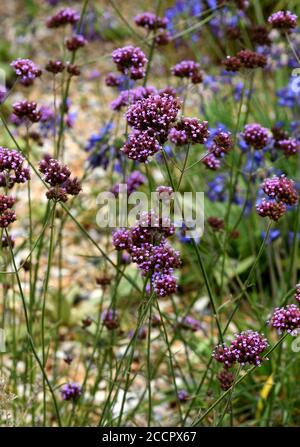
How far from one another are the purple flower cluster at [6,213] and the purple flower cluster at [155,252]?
0.98 feet

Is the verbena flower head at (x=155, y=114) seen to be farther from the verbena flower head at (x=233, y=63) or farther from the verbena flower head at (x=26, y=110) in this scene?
the verbena flower head at (x=233, y=63)

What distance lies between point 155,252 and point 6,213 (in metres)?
0.36

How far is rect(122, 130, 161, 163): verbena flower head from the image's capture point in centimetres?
177

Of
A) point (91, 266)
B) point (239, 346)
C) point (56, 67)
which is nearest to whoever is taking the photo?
point (239, 346)

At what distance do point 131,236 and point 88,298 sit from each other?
2356 mm

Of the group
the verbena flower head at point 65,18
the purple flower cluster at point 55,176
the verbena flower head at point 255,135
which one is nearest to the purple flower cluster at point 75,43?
the verbena flower head at point 65,18

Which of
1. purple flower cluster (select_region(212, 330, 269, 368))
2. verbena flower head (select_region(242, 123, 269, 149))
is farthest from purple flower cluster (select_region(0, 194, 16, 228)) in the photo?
verbena flower head (select_region(242, 123, 269, 149))

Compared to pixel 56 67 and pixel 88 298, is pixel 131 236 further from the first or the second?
pixel 88 298

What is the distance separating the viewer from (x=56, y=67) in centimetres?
245

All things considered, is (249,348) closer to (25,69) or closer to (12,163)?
(12,163)

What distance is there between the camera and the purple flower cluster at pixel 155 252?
1.79m

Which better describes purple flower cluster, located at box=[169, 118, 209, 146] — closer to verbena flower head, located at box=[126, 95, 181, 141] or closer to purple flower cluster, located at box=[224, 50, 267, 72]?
verbena flower head, located at box=[126, 95, 181, 141]

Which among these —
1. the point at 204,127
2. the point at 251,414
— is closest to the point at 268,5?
the point at 251,414

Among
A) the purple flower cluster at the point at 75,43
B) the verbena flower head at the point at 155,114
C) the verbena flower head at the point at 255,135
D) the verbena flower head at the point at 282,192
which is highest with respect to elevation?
the purple flower cluster at the point at 75,43
